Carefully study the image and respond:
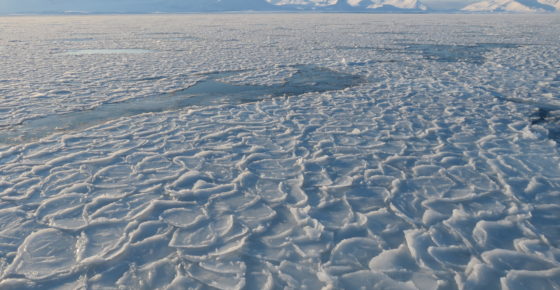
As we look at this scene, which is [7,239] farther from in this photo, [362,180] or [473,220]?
[473,220]

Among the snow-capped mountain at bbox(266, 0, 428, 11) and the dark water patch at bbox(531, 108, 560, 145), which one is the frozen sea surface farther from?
the snow-capped mountain at bbox(266, 0, 428, 11)

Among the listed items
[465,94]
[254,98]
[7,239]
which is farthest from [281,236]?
[465,94]

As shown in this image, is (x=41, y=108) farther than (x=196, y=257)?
Yes

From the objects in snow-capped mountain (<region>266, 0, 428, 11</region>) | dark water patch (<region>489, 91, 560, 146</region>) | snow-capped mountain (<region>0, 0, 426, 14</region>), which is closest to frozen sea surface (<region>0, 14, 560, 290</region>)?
dark water patch (<region>489, 91, 560, 146</region>)

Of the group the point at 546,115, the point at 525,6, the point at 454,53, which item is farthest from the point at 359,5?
the point at 546,115

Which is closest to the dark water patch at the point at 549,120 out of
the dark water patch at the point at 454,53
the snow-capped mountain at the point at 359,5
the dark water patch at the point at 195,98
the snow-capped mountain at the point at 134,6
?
the dark water patch at the point at 195,98

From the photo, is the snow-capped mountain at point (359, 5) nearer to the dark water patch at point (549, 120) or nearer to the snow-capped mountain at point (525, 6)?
the snow-capped mountain at point (525, 6)
